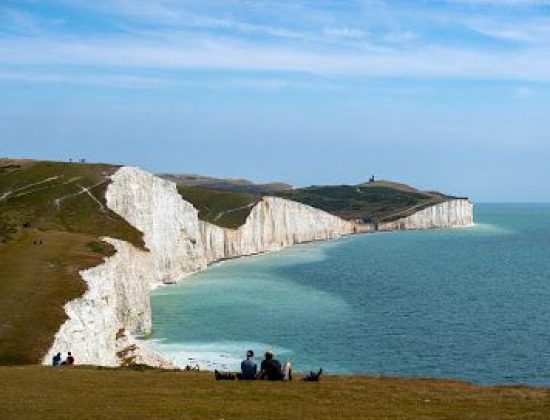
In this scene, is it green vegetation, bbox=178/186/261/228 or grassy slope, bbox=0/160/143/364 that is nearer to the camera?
grassy slope, bbox=0/160/143/364

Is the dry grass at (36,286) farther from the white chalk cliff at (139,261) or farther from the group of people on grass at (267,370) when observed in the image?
the group of people on grass at (267,370)

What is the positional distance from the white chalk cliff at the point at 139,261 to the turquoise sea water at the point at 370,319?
4.27 m

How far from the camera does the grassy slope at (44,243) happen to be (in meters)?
43.7

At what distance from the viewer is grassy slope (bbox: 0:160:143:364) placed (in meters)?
43.7

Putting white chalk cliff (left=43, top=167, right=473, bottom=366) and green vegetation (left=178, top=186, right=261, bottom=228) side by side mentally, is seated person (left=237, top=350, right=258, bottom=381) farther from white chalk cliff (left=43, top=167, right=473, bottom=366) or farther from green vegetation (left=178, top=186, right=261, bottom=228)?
green vegetation (left=178, top=186, right=261, bottom=228)

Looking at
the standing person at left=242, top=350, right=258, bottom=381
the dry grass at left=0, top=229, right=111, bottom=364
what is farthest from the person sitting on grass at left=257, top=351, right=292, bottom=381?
the dry grass at left=0, top=229, right=111, bottom=364

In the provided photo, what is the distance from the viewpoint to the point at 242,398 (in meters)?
25.2

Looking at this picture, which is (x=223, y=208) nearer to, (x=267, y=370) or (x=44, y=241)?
(x=44, y=241)

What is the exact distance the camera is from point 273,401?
24.6 metres

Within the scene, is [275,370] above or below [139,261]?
below

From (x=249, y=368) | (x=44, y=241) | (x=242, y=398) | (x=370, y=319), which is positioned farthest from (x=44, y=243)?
(x=242, y=398)

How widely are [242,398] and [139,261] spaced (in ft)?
206

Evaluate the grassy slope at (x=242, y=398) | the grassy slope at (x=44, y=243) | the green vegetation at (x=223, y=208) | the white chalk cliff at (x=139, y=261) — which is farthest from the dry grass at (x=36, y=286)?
the green vegetation at (x=223, y=208)

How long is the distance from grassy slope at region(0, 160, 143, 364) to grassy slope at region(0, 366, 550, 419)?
1221 centimetres
